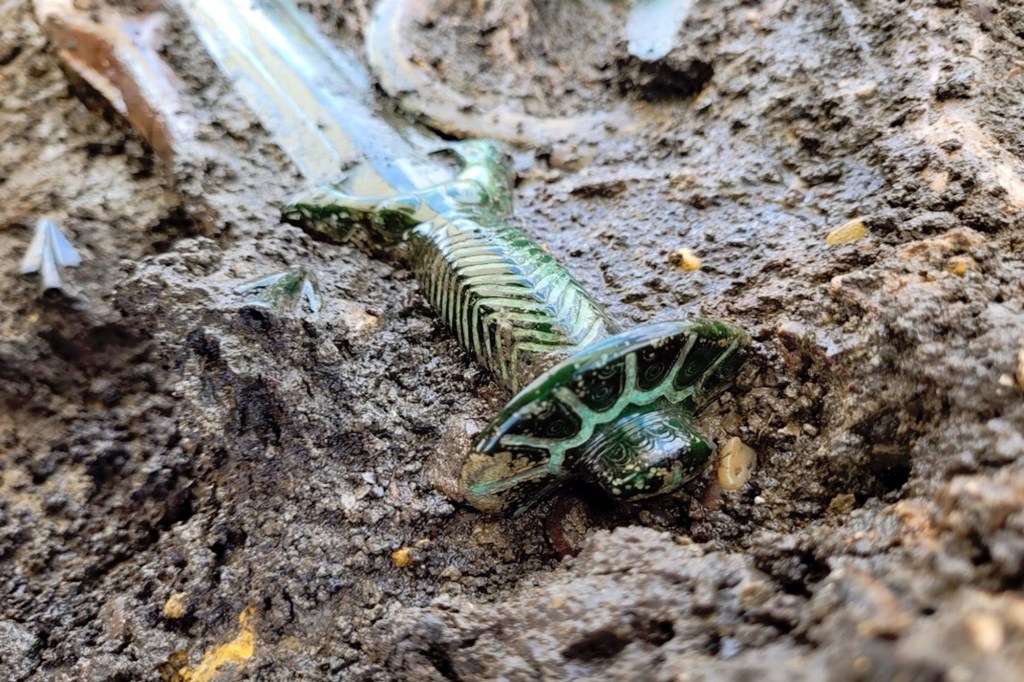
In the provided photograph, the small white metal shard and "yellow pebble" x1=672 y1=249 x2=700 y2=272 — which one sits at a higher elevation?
the small white metal shard

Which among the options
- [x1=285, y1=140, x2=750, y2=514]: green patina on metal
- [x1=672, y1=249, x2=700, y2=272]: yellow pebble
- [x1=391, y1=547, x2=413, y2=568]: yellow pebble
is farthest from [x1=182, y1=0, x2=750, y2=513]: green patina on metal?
[x1=672, y1=249, x2=700, y2=272]: yellow pebble

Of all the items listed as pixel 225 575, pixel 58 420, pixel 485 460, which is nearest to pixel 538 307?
pixel 485 460

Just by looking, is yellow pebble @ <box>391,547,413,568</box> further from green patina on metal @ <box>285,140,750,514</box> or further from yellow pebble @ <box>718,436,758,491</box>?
yellow pebble @ <box>718,436,758,491</box>

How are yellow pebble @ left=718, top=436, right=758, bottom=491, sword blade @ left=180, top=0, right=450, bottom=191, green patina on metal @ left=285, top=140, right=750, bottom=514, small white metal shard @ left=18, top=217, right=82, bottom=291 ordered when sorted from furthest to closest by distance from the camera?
sword blade @ left=180, top=0, right=450, bottom=191, small white metal shard @ left=18, top=217, right=82, bottom=291, yellow pebble @ left=718, top=436, right=758, bottom=491, green patina on metal @ left=285, top=140, right=750, bottom=514

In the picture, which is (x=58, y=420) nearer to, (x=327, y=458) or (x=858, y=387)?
(x=327, y=458)

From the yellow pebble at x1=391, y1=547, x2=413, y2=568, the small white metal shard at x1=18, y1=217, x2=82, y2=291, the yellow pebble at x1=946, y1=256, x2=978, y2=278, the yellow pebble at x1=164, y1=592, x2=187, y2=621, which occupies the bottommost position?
the yellow pebble at x1=164, y1=592, x2=187, y2=621

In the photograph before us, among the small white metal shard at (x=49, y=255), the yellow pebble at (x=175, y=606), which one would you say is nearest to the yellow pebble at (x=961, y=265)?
the yellow pebble at (x=175, y=606)

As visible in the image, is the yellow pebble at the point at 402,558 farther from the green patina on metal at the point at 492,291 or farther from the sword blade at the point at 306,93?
the sword blade at the point at 306,93
